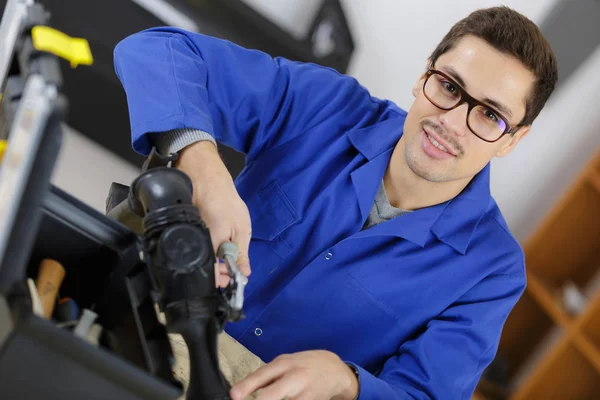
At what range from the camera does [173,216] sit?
735 mm

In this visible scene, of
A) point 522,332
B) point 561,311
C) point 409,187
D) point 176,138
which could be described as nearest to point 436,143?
point 409,187

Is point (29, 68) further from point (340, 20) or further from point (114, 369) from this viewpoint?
point (340, 20)

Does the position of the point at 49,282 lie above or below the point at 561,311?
above

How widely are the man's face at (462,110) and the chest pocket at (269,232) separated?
0.25 meters

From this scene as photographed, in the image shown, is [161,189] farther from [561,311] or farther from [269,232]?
[561,311]

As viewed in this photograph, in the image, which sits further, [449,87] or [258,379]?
[449,87]

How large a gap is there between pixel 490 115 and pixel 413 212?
0.24 m

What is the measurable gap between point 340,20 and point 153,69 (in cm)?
130

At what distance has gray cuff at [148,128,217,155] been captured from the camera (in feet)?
3.29

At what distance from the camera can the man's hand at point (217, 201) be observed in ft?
2.87

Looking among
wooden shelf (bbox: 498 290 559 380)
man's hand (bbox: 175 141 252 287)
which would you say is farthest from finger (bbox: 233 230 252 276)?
wooden shelf (bbox: 498 290 559 380)

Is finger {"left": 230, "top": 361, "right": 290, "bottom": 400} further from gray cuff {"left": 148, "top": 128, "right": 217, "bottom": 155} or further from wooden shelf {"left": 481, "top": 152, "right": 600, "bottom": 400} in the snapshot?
wooden shelf {"left": 481, "top": 152, "right": 600, "bottom": 400}

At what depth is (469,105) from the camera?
4.21 feet

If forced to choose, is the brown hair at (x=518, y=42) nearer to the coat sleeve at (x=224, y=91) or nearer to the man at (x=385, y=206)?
the man at (x=385, y=206)
